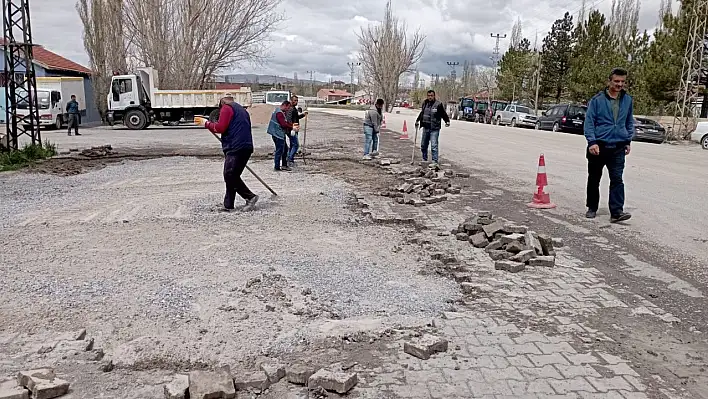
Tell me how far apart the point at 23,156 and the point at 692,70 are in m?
28.2

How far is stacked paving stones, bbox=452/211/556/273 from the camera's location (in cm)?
568

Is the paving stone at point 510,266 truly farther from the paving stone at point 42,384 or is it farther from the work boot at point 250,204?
the work boot at point 250,204

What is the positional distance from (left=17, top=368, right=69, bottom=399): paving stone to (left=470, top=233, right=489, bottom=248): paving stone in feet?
14.2

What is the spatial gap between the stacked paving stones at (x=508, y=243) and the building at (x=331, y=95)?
10632 centimetres

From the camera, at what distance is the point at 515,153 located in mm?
17531

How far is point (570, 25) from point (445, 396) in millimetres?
53793

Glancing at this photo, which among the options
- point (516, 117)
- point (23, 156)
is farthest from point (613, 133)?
point (516, 117)

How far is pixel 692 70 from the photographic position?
27562mm

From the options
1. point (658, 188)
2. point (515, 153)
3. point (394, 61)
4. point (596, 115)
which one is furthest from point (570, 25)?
point (596, 115)

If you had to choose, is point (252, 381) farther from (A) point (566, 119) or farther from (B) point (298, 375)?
(A) point (566, 119)

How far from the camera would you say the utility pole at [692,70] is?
2607cm

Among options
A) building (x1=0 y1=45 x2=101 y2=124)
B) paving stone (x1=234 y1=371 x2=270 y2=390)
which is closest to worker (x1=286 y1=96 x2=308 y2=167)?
paving stone (x1=234 y1=371 x2=270 y2=390)

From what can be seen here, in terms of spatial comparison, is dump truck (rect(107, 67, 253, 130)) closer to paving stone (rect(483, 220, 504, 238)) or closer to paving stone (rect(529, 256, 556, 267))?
paving stone (rect(483, 220, 504, 238))

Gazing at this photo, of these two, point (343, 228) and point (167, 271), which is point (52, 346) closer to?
point (167, 271)
